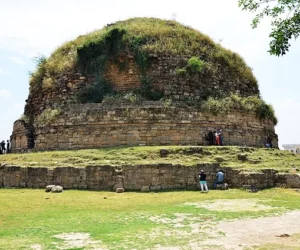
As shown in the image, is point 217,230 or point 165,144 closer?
point 217,230

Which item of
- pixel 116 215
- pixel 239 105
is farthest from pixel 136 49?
pixel 116 215

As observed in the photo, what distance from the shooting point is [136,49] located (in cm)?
2194

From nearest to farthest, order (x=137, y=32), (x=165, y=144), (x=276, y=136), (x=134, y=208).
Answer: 1. (x=134, y=208)
2. (x=165, y=144)
3. (x=137, y=32)
4. (x=276, y=136)

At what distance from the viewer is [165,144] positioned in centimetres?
1962

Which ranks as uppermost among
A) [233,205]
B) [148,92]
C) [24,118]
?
[148,92]

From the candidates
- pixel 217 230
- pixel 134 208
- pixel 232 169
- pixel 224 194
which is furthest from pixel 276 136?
pixel 217 230

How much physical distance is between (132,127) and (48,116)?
5.04 metres

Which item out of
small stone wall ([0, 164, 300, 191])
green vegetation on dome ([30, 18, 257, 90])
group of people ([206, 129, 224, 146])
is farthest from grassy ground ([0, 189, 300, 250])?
green vegetation on dome ([30, 18, 257, 90])

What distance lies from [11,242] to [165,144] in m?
13.1

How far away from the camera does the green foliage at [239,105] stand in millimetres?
20872

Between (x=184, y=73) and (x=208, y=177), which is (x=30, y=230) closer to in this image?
(x=208, y=177)

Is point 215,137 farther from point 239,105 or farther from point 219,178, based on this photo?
point 219,178

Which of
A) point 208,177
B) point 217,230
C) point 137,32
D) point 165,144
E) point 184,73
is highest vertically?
point 137,32

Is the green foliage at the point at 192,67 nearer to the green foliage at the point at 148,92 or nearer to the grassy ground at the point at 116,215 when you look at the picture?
the green foliage at the point at 148,92
